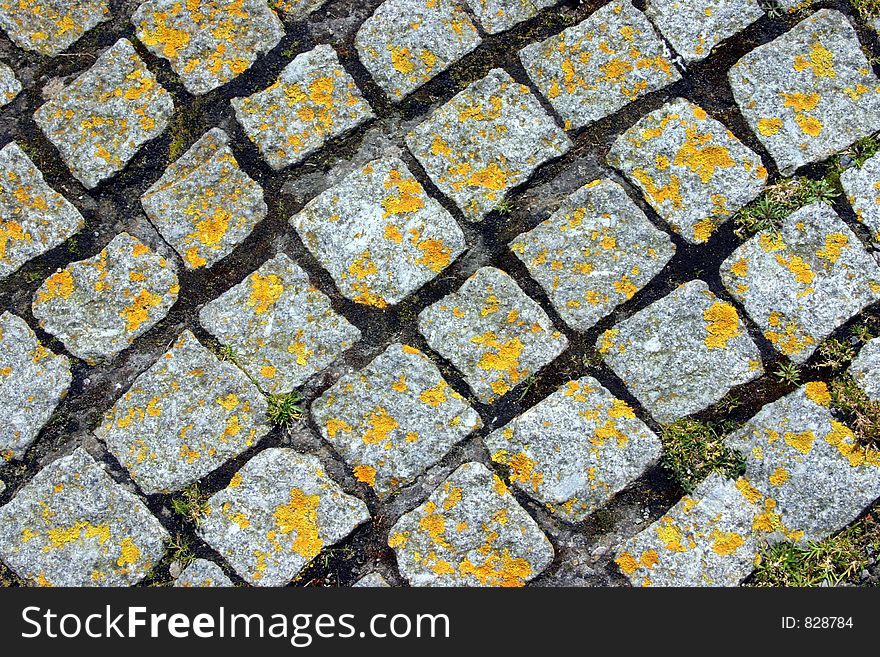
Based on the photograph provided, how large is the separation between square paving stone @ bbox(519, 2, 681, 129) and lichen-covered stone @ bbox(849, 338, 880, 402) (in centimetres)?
102

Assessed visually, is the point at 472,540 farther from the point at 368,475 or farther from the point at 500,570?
the point at 368,475

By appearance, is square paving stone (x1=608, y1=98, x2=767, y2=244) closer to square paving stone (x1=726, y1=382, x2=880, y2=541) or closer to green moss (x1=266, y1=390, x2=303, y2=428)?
square paving stone (x1=726, y1=382, x2=880, y2=541)

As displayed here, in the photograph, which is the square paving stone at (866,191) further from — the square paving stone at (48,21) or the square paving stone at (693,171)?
the square paving stone at (48,21)

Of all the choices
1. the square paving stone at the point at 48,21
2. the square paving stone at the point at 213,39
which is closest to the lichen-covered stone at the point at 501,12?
the square paving stone at the point at 213,39

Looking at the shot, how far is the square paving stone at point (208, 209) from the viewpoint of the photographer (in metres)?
2.27

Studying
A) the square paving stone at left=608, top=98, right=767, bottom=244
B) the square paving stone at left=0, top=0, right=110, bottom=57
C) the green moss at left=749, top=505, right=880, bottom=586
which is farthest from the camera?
the square paving stone at left=0, top=0, right=110, bottom=57

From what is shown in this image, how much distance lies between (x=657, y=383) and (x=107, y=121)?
1.93 m

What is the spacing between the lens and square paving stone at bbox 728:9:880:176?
2211mm

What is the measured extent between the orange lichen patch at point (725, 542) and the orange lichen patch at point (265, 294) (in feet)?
4.96

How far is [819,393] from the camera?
2.14 metres

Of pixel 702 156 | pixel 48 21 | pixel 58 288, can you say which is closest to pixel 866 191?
pixel 702 156

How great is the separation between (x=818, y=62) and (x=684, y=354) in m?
1.02

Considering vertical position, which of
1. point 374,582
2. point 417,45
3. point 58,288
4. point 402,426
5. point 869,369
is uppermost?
point 417,45

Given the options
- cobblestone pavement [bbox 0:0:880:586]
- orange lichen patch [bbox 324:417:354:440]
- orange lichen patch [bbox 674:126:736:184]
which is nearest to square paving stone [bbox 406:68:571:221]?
cobblestone pavement [bbox 0:0:880:586]
